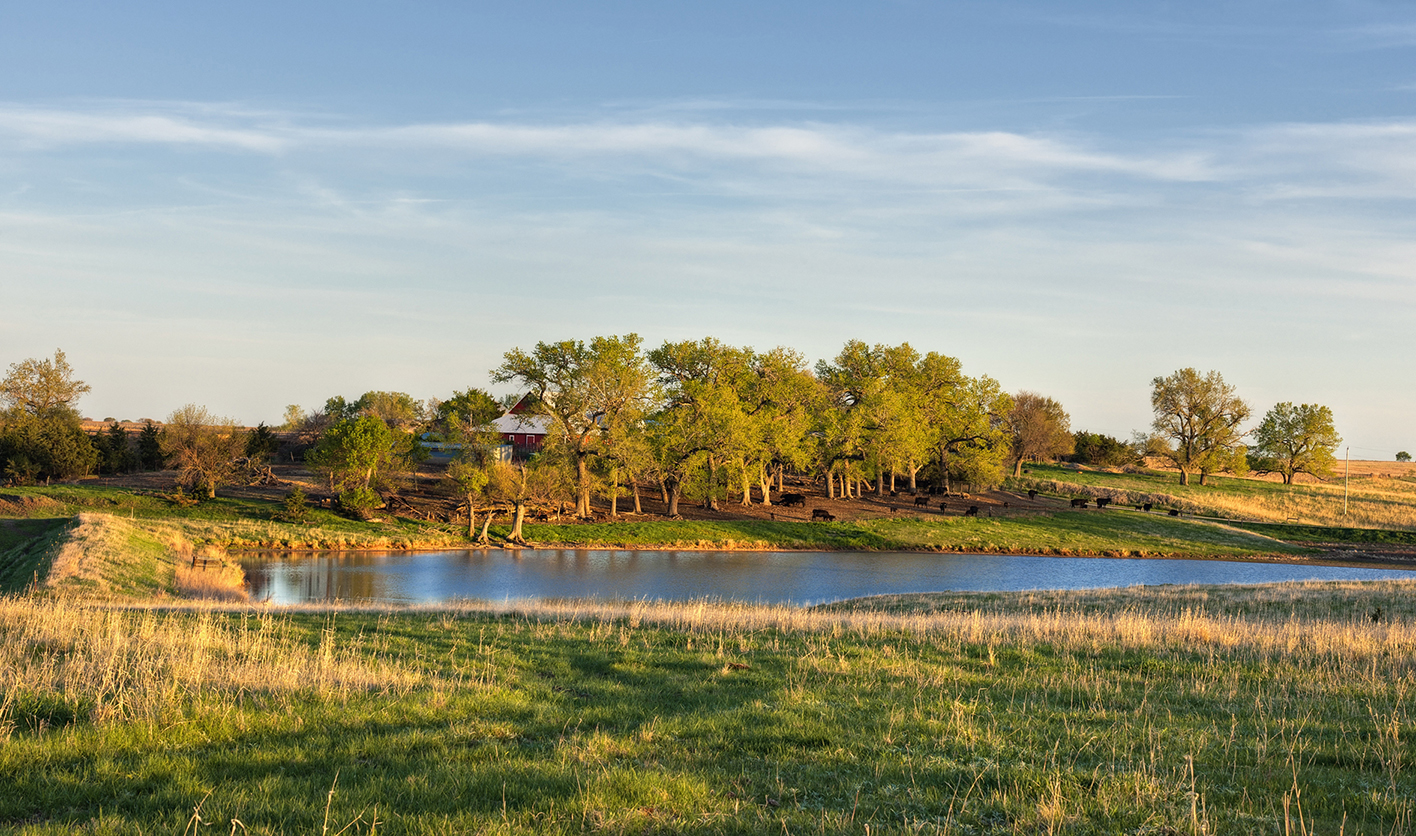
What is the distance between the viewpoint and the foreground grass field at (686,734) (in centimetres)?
597

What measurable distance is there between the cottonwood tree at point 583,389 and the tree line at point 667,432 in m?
0.10

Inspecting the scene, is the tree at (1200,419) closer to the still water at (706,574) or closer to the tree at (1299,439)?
the tree at (1299,439)

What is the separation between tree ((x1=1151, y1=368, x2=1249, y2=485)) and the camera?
98.6m

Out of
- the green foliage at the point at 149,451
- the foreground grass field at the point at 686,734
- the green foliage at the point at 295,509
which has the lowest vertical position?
the green foliage at the point at 295,509

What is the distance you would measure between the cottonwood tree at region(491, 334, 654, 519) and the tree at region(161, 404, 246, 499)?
1998cm

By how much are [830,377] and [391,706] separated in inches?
2926

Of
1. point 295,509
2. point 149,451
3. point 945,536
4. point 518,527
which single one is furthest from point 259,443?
point 945,536

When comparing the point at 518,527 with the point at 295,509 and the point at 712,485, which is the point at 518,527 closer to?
the point at 295,509

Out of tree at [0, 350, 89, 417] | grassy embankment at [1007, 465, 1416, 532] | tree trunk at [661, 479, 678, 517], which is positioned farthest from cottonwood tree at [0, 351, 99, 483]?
grassy embankment at [1007, 465, 1416, 532]

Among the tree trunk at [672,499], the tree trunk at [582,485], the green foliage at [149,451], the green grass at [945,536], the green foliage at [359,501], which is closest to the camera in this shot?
the green foliage at [359,501]

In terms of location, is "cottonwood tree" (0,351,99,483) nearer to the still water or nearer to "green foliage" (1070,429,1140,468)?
the still water

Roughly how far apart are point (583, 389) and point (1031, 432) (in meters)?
58.4

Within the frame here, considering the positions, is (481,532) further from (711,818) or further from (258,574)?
(711,818)

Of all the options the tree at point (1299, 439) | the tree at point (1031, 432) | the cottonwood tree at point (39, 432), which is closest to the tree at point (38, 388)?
the cottonwood tree at point (39, 432)
